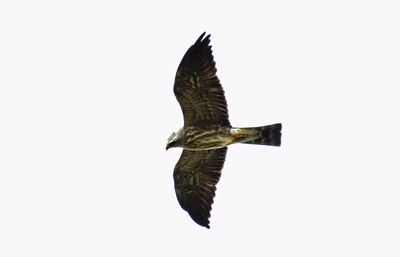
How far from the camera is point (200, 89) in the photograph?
18938 mm

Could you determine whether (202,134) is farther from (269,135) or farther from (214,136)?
(269,135)

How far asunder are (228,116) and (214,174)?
5.41ft

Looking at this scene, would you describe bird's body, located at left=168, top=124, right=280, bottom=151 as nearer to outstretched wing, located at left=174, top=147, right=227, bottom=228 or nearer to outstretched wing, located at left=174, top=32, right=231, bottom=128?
outstretched wing, located at left=174, top=32, right=231, bottom=128

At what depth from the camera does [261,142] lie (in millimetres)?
19703

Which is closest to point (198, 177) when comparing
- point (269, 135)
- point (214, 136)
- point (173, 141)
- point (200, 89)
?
point (173, 141)

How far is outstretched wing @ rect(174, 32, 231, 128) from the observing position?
18703 mm

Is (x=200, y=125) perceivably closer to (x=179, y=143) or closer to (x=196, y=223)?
(x=179, y=143)

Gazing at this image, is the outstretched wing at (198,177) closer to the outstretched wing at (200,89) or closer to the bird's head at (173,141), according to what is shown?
the bird's head at (173,141)

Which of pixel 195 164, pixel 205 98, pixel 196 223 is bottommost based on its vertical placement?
pixel 196 223

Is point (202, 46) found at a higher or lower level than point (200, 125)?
higher

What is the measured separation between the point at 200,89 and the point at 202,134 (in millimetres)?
967

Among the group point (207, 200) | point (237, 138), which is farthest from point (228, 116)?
point (207, 200)

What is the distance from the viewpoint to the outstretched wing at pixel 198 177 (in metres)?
20.3

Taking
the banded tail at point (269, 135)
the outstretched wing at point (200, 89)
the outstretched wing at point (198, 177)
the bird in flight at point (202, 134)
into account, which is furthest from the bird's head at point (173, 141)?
the banded tail at point (269, 135)
